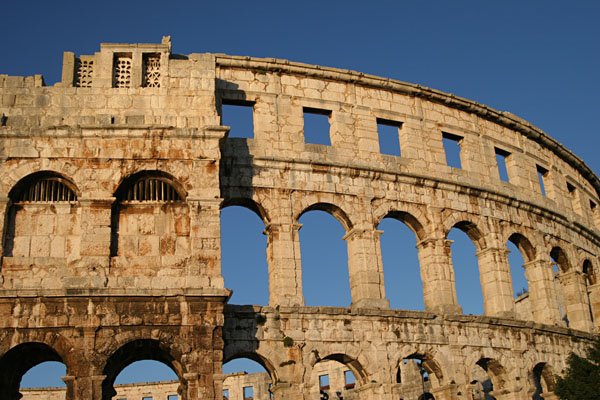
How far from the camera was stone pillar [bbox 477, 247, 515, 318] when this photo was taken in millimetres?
23516

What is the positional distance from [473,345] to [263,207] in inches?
280

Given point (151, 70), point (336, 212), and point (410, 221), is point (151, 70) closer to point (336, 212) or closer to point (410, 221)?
point (336, 212)

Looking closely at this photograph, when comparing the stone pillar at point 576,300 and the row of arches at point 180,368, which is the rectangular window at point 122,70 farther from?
the stone pillar at point 576,300

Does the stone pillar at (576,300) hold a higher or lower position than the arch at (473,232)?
lower

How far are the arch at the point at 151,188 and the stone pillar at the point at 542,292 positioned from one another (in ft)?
41.9

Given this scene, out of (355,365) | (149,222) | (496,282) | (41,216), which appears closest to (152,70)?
(149,222)

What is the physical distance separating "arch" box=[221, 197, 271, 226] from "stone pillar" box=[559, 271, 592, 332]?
12059 mm

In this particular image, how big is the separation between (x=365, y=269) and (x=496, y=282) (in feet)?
15.9

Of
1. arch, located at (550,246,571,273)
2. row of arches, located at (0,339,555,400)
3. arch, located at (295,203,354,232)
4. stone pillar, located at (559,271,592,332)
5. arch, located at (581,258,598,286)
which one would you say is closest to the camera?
row of arches, located at (0,339,555,400)

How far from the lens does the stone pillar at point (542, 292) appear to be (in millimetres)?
25016

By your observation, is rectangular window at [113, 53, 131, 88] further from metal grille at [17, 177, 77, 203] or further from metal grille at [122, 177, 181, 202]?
metal grille at [17, 177, 77, 203]

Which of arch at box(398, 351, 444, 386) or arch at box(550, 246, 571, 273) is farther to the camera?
arch at box(550, 246, 571, 273)

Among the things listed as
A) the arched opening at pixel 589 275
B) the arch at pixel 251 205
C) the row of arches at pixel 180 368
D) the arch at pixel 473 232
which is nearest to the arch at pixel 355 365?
the row of arches at pixel 180 368

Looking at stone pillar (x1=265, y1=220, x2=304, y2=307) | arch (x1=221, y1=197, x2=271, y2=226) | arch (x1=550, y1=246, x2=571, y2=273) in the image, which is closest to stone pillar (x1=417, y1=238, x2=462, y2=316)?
stone pillar (x1=265, y1=220, x2=304, y2=307)
